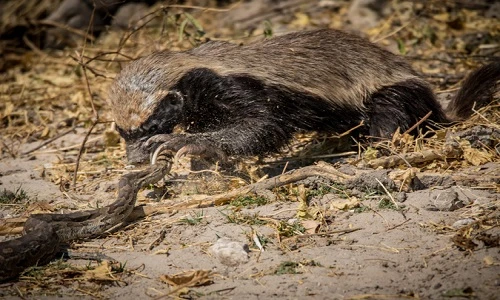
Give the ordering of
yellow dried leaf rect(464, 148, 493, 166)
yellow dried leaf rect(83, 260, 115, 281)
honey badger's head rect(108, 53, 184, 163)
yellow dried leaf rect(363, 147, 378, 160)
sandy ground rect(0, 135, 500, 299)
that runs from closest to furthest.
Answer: sandy ground rect(0, 135, 500, 299) → yellow dried leaf rect(83, 260, 115, 281) → yellow dried leaf rect(464, 148, 493, 166) → honey badger's head rect(108, 53, 184, 163) → yellow dried leaf rect(363, 147, 378, 160)

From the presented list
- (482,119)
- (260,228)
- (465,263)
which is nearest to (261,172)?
(260,228)

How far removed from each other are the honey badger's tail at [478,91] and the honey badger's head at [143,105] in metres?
2.45

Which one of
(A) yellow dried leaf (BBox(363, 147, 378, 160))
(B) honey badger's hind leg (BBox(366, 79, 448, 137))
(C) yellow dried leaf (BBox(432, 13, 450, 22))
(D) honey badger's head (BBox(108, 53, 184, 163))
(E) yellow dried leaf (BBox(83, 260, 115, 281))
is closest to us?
(E) yellow dried leaf (BBox(83, 260, 115, 281))

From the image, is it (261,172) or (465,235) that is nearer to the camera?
(465,235)

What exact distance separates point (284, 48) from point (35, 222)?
265cm

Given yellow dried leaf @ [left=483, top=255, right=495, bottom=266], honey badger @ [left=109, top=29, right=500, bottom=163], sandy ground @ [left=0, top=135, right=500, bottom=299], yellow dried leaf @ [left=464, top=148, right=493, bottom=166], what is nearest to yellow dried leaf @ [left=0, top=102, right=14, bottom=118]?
honey badger @ [left=109, top=29, right=500, bottom=163]

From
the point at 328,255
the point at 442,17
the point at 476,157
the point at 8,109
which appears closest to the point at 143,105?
the point at 328,255

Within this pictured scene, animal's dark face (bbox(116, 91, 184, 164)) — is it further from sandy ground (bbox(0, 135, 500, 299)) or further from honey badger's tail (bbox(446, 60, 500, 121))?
honey badger's tail (bbox(446, 60, 500, 121))

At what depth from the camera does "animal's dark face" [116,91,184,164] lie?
18.2 feet

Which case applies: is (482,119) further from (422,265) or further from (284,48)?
(422,265)

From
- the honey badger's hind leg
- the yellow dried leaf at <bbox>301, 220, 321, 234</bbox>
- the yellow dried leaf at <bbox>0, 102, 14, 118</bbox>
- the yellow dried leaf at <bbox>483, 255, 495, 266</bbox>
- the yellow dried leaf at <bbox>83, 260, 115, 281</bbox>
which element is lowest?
the yellow dried leaf at <bbox>0, 102, 14, 118</bbox>

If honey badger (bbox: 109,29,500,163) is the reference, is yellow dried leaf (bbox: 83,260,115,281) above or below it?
below

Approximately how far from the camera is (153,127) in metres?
5.65

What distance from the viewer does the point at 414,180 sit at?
4.93m
